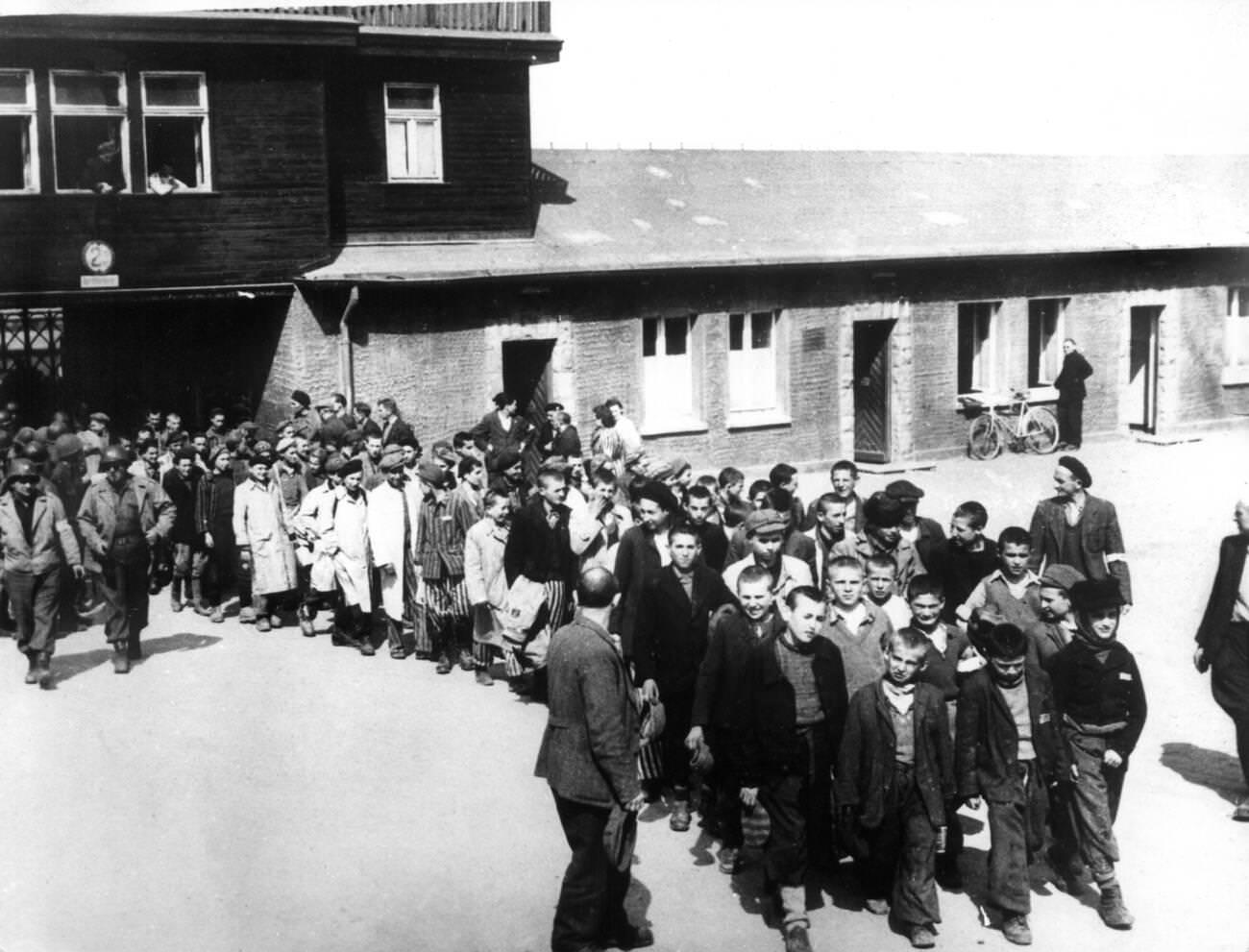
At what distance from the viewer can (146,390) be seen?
17719mm

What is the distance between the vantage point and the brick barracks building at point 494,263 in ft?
55.3

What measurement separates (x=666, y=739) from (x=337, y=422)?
778cm

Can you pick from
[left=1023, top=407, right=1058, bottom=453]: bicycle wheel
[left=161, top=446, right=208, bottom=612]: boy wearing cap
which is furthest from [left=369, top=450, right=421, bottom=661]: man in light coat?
[left=1023, top=407, right=1058, bottom=453]: bicycle wheel

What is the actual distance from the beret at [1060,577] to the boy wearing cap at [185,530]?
7.81 metres

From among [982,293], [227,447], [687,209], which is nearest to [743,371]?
[687,209]

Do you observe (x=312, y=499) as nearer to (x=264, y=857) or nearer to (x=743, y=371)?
(x=264, y=857)

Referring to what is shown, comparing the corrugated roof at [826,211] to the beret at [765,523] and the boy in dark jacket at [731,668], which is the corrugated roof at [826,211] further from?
the boy in dark jacket at [731,668]

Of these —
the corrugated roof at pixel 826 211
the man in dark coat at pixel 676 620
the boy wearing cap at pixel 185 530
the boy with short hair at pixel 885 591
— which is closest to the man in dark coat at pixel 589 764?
the man in dark coat at pixel 676 620

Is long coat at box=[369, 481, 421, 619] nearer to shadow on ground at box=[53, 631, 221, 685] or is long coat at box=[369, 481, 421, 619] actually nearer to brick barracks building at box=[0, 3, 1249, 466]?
shadow on ground at box=[53, 631, 221, 685]

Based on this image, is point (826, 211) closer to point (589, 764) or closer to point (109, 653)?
point (109, 653)

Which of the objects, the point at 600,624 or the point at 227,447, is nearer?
the point at 600,624

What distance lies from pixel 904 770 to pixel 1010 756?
0.56 metres

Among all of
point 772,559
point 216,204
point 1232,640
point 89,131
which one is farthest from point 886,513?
point 89,131

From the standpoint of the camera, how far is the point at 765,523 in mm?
8266
